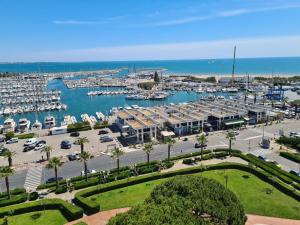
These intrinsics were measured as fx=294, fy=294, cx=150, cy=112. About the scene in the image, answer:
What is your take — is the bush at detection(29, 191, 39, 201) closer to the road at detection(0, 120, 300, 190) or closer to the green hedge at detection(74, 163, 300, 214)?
the green hedge at detection(74, 163, 300, 214)

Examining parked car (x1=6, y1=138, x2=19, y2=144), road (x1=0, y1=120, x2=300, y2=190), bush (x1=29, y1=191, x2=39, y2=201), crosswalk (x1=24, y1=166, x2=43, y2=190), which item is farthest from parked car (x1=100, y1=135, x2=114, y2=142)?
bush (x1=29, y1=191, x2=39, y2=201)

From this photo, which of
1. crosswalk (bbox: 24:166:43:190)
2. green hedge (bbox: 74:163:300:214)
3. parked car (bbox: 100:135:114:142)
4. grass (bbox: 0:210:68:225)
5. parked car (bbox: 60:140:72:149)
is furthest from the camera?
parked car (bbox: 100:135:114:142)

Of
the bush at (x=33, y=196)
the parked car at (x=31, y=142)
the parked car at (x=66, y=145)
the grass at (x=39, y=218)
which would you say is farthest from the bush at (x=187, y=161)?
the parked car at (x=31, y=142)

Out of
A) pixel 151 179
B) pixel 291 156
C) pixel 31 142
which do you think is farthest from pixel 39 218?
pixel 291 156

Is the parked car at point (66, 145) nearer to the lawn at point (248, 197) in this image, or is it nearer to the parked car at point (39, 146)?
the parked car at point (39, 146)

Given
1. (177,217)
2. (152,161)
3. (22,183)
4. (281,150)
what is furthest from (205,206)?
(281,150)

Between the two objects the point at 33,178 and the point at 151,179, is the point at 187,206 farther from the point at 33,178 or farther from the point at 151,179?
the point at 33,178
